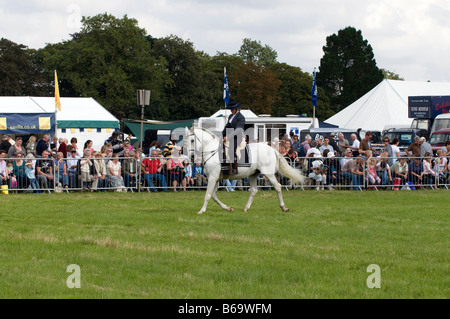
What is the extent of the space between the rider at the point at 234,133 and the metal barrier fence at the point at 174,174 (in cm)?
729

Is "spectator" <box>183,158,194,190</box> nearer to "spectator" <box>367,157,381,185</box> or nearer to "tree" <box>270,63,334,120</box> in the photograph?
"spectator" <box>367,157,381,185</box>

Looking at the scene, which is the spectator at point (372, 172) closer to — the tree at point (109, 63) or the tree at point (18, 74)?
the tree at point (109, 63)

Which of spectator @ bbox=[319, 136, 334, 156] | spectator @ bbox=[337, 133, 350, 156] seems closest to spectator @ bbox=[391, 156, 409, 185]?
spectator @ bbox=[319, 136, 334, 156]

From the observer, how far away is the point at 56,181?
2355 centimetres

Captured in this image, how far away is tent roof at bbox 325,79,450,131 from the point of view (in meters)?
57.2

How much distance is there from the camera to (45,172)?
23.7m

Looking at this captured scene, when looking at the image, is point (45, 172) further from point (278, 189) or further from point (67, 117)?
point (67, 117)

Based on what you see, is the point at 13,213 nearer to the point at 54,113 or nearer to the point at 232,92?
the point at 54,113

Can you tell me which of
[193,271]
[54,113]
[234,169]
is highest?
[54,113]

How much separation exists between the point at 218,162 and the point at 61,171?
328 inches

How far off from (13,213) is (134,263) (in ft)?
24.6

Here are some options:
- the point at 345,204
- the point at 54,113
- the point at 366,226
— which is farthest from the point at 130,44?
the point at 366,226

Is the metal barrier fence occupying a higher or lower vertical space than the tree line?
lower

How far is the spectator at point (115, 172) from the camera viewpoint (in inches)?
938
